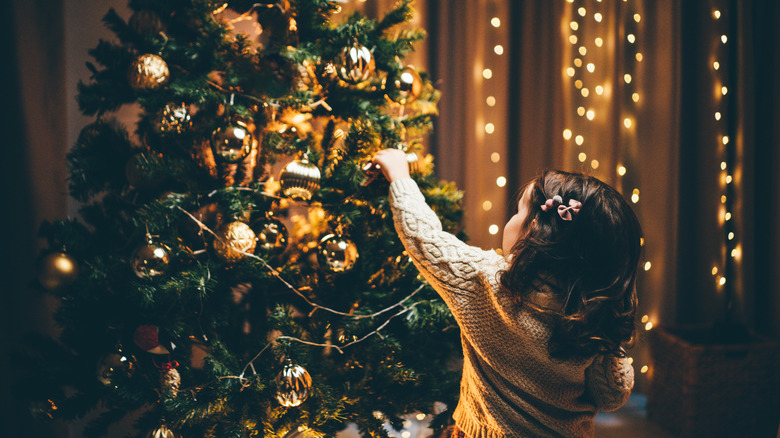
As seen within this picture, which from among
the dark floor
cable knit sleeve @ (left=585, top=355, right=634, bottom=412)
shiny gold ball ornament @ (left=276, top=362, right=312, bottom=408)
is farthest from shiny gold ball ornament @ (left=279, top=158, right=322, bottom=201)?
the dark floor

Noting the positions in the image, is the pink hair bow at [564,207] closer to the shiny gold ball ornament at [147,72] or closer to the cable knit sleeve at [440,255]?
the cable knit sleeve at [440,255]

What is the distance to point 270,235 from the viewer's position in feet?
3.64

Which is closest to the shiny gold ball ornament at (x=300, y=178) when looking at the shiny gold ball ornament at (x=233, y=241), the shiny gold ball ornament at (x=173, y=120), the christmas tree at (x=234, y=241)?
the christmas tree at (x=234, y=241)

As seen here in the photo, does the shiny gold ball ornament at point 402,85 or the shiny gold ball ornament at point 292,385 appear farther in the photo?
the shiny gold ball ornament at point 402,85

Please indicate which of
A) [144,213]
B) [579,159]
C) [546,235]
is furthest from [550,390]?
[579,159]

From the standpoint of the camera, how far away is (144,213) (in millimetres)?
959


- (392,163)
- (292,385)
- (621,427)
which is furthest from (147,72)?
(621,427)

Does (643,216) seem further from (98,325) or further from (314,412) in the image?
(98,325)

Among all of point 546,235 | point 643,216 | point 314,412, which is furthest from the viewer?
point 643,216

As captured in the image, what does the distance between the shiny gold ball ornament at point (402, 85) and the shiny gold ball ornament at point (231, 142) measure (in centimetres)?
34

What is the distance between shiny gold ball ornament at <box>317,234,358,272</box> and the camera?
107 cm

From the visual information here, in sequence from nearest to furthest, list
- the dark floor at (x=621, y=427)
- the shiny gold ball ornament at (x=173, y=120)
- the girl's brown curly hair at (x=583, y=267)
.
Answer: the girl's brown curly hair at (x=583, y=267), the shiny gold ball ornament at (x=173, y=120), the dark floor at (x=621, y=427)

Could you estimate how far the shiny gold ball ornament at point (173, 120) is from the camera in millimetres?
990

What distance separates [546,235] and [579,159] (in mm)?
1204
